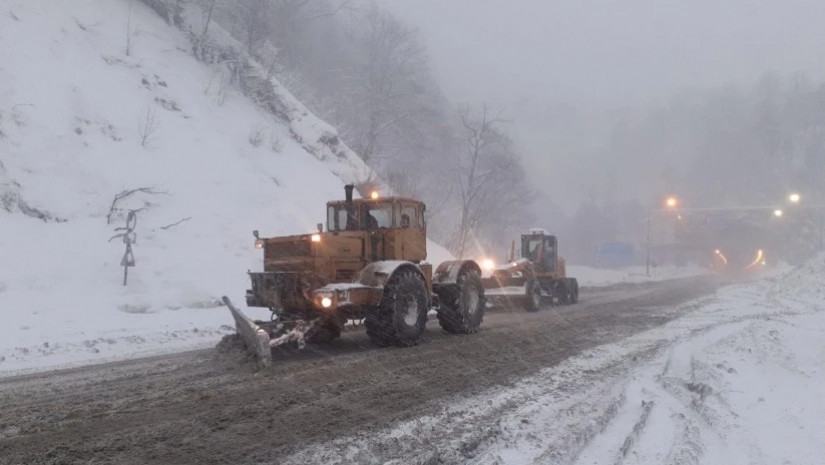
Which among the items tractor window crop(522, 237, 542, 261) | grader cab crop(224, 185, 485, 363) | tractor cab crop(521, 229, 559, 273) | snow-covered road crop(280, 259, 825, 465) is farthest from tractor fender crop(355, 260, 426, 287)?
tractor window crop(522, 237, 542, 261)

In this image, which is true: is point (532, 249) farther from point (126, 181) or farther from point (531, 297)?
point (126, 181)

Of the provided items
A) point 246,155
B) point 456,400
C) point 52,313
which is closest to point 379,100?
point 246,155

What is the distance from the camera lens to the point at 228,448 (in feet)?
16.3

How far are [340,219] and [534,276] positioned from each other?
9651 mm

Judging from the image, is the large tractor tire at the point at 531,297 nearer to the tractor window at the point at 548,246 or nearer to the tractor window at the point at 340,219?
the tractor window at the point at 548,246

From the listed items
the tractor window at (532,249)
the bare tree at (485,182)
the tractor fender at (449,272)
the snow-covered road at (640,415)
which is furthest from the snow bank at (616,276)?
the snow-covered road at (640,415)

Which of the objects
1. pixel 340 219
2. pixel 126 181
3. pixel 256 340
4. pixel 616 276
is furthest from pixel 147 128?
pixel 616 276

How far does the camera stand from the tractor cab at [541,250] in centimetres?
2109

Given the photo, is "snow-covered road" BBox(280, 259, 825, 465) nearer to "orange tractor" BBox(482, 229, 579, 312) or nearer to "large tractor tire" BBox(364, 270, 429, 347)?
"large tractor tire" BBox(364, 270, 429, 347)

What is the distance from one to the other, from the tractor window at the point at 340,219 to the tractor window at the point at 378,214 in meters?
0.20

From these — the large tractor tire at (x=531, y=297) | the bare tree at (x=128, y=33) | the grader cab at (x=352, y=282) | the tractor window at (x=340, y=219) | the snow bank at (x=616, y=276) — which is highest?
the bare tree at (x=128, y=33)

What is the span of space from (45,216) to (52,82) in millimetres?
5889

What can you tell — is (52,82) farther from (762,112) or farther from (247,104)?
(762,112)

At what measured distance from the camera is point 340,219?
10.8m
